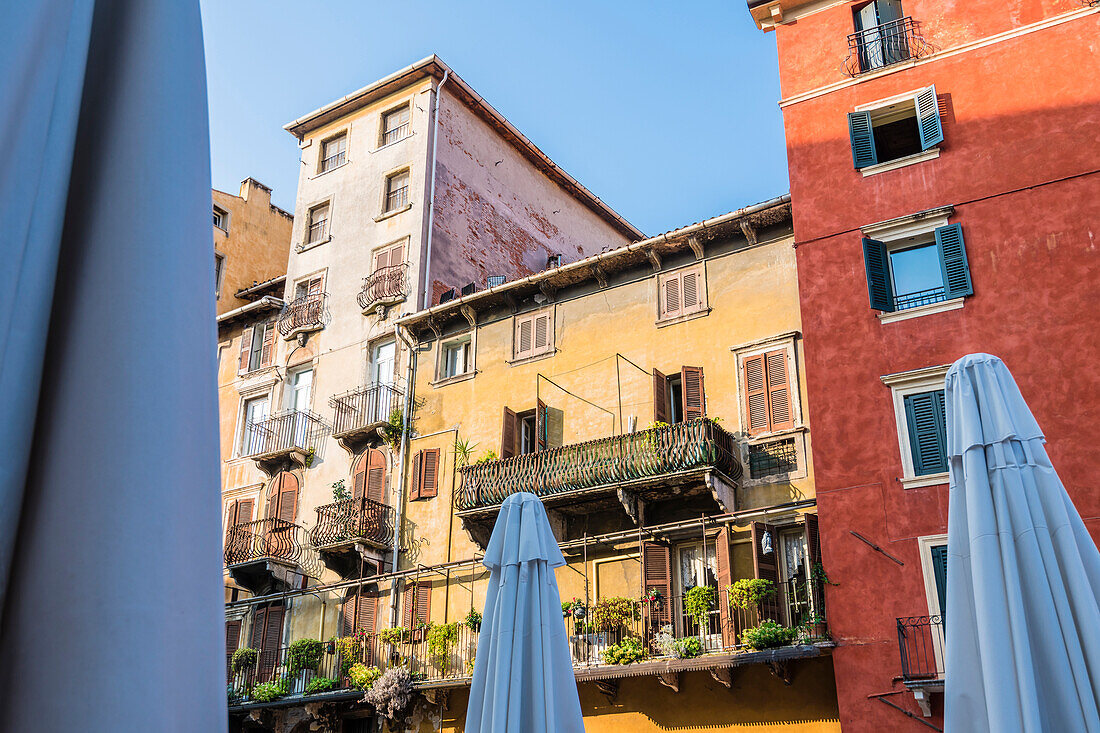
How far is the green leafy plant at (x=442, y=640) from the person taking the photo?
70.6 feet

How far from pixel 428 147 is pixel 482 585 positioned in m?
13.5

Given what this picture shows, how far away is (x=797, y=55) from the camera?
814 inches

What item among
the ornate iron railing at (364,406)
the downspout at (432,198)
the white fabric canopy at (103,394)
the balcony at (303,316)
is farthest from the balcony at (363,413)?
the white fabric canopy at (103,394)

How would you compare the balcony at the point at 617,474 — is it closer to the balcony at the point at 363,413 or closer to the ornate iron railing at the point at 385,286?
the balcony at the point at 363,413

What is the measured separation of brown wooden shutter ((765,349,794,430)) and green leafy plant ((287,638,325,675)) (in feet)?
38.7

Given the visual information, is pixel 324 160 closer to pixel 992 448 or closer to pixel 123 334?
pixel 992 448

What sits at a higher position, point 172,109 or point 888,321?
point 888,321

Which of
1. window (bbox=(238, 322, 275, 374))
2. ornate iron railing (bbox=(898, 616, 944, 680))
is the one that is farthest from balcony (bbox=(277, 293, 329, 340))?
ornate iron railing (bbox=(898, 616, 944, 680))

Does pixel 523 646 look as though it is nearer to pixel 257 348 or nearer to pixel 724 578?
pixel 724 578

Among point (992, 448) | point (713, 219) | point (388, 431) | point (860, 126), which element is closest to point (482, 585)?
point (388, 431)

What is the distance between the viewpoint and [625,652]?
18.6 metres

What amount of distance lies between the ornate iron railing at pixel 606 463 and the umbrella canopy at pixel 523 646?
8866 millimetres

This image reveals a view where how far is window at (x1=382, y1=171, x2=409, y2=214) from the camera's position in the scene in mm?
29844

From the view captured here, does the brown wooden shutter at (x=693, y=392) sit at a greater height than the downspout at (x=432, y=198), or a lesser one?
lesser
